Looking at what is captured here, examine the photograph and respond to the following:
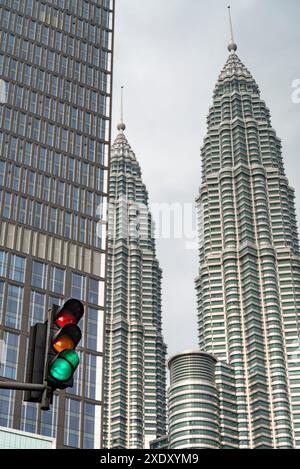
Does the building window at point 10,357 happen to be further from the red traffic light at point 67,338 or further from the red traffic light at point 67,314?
the red traffic light at point 67,338

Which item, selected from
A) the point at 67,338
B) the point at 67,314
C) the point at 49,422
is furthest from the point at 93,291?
the point at 67,338

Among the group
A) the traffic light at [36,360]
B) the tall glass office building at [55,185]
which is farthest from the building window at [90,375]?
the traffic light at [36,360]

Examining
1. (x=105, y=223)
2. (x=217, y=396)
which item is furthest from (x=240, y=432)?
(x=105, y=223)

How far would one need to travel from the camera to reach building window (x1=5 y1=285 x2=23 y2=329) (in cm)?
9338

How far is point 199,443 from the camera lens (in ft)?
590

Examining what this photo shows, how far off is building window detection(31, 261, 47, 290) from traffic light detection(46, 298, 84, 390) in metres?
88.7

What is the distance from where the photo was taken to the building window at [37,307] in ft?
315

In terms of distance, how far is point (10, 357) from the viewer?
90688 millimetres

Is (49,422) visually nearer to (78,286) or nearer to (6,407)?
(6,407)

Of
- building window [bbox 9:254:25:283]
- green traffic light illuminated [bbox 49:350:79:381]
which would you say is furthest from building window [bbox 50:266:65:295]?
green traffic light illuminated [bbox 49:350:79:381]

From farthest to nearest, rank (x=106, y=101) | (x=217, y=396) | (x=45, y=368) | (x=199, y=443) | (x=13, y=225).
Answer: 1. (x=217, y=396)
2. (x=199, y=443)
3. (x=106, y=101)
4. (x=13, y=225)
5. (x=45, y=368)

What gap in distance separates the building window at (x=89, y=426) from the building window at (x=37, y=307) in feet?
40.8
